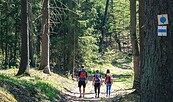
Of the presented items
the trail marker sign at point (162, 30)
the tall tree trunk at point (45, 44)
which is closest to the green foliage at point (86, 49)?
the tall tree trunk at point (45, 44)

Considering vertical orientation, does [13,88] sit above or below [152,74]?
below

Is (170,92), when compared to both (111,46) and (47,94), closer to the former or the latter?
(47,94)

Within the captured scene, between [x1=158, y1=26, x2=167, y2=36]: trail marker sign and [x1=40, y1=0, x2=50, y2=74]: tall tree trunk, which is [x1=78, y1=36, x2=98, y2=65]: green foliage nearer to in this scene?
[x1=40, y1=0, x2=50, y2=74]: tall tree trunk

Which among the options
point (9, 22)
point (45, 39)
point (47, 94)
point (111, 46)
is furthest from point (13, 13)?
point (111, 46)

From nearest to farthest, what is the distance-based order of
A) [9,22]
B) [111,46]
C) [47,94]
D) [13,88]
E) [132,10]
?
[13,88]
[47,94]
[132,10]
[9,22]
[111,46]

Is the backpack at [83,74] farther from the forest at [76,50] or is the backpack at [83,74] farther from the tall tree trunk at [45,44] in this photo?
the tall tree trunk at [45,44]

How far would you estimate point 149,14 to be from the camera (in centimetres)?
489

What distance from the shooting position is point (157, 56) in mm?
4773

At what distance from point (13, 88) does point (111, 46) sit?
1958 inches

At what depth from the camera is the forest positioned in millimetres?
4762

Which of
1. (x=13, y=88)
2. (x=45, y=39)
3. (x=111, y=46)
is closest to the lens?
(x=13, y=88)

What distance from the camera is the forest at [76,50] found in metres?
4.76

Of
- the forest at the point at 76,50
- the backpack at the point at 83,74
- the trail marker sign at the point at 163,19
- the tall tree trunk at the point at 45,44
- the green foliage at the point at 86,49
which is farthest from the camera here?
the green foliage at the point at 86,49

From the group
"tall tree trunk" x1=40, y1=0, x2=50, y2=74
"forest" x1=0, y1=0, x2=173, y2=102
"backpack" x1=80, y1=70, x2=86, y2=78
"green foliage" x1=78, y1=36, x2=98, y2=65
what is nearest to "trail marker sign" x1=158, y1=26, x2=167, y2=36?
"forest" x1=0, y1=0, x2=173, y2=102
